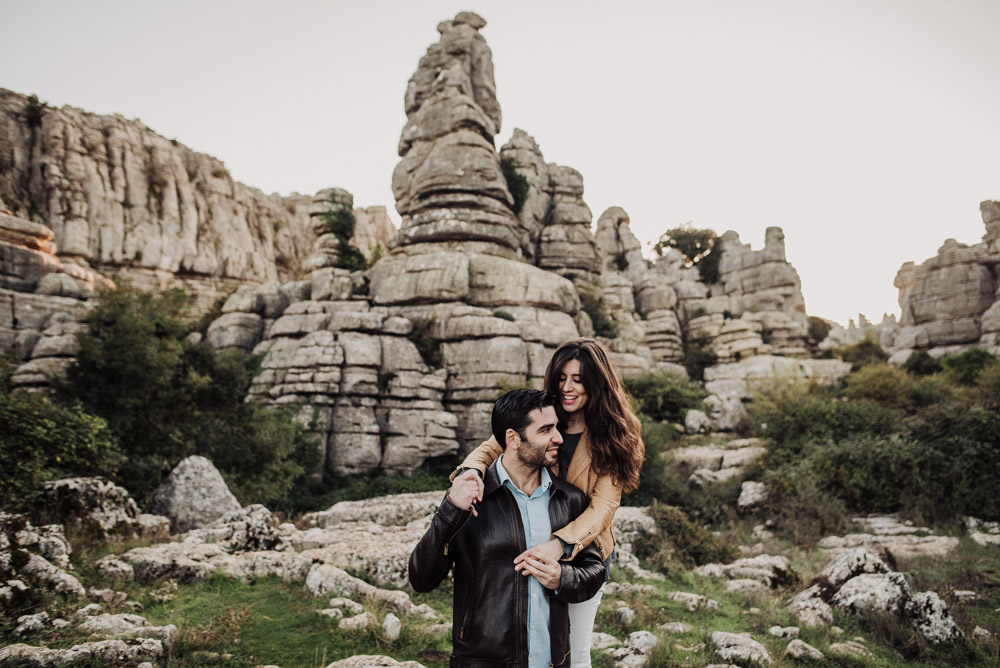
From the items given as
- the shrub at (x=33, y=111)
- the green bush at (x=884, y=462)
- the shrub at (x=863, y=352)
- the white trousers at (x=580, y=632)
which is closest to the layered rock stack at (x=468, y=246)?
the green bush at (x=884, y=462)

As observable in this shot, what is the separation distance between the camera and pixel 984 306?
32906 millimetres

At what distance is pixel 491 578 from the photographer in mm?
2500

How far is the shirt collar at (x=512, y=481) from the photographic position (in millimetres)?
2700

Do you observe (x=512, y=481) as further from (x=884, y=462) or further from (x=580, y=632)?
(x=884, y=462)

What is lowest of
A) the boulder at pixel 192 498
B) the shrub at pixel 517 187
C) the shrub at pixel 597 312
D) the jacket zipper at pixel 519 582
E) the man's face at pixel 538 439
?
the boulder at pixel 192 498

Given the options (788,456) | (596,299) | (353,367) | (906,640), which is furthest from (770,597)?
(596,299)

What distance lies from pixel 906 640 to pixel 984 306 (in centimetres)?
3848

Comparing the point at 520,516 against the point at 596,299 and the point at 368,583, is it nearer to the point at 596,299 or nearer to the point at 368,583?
the point at 368,583

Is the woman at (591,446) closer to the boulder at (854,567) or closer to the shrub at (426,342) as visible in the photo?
the boulder at (854,567)

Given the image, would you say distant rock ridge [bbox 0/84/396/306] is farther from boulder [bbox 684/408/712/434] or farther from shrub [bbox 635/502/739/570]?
shrub [bbox 635/502/739/570]

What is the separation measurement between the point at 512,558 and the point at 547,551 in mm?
178

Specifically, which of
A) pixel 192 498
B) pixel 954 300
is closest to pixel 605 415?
pixel 192 498

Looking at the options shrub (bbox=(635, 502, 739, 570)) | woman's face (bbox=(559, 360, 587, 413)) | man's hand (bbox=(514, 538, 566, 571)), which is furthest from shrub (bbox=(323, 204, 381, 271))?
man's hand (bbox=(514, 538, 566, 571))

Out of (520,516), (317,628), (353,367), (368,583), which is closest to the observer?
(520,516)
